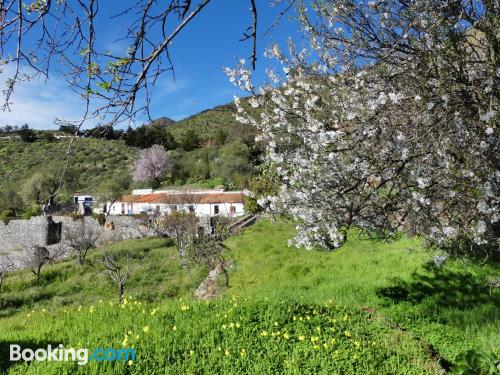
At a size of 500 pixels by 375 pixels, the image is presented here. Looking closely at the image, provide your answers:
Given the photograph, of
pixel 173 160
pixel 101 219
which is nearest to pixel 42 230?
pixel 101 219

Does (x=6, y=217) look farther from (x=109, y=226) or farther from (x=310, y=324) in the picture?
(x=310, y=324)

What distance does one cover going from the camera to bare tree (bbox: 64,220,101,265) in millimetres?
25766

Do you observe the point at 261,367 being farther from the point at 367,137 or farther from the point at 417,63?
Result: the point at 417,63

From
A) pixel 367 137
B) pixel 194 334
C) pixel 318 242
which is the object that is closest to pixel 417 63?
pixel 367 137

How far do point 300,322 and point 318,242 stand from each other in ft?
4.17

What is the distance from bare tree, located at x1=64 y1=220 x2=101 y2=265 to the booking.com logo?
2120cm

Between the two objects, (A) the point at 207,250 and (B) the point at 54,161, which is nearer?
(A) the point at 207,250

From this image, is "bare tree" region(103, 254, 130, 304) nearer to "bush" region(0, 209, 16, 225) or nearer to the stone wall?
the stone wall

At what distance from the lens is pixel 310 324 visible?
629 cm

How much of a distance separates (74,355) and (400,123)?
183 inches

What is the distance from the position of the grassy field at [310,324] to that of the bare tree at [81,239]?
17.1 metres

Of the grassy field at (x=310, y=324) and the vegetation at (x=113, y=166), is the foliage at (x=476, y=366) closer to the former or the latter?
the grassy field at (x=310, y=324)

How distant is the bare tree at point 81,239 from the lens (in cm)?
2577

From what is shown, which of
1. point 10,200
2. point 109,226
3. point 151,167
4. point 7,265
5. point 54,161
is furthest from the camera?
point 151,167
